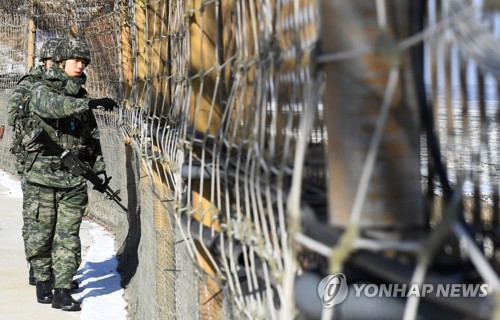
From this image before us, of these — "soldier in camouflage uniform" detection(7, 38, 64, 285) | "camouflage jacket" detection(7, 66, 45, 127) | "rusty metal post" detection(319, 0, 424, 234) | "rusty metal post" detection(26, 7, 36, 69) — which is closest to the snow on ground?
"soldier in camouflage uniform" detection(7, 38, 64, 285)

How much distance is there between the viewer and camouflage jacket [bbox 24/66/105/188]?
222 inches

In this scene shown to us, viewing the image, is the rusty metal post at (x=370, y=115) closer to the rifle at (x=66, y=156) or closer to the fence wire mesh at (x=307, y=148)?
the fence wire mesh at (x=307, y=148)

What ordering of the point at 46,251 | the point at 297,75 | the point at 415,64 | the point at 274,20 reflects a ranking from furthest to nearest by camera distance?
1. the point at 46,251
2. the point at 274,20
3. the point at 297,75
4. the point at 415,64

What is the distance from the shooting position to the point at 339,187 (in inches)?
51.1

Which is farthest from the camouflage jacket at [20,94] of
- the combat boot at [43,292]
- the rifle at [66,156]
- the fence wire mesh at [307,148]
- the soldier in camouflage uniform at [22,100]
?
the fence wire mesh at [307,148]

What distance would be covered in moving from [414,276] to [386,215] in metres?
0.16

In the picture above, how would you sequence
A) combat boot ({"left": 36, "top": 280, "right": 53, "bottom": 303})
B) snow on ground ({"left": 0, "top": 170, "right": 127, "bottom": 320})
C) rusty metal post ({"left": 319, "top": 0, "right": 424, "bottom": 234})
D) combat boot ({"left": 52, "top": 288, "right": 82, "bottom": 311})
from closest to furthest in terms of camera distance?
rusty metal post ({"left": 319, "top": 0, "right": 424, "bottom": 234}) → snow on ground ({"left": 0, "top": 170, "right": 127, "bottom": 320}) → combat boot ({"left": 52, "top": 288, "right": 82, "bottom": 311}) → combat boot ({"left": 36, "top": 280, "right": 53, "bottom": 303})

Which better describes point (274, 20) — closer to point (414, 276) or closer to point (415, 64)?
point (415, 64)

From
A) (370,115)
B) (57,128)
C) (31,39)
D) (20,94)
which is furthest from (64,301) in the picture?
(31,39)

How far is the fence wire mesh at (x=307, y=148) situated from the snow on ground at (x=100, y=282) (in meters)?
1.74

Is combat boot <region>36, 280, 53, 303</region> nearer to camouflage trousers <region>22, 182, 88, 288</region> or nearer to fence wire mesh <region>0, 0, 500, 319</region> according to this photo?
camouflage trousers <region>22, 182, 88, 288</region>

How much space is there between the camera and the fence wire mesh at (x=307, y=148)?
1.19 metres

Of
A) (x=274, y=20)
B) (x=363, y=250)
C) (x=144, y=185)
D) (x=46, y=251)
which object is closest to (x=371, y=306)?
(x=363, y=250)

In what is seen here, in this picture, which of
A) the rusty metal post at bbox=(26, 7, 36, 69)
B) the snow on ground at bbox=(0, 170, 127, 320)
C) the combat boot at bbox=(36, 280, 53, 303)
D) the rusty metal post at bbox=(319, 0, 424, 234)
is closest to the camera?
the rusty metal post at bbox=(319, 0, 424, 234)
